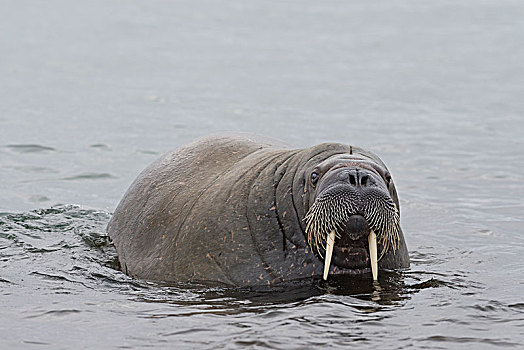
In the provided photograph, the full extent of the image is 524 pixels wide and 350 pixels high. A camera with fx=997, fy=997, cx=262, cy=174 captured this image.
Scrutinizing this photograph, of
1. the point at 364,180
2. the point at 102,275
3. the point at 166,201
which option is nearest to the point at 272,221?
the point at 364,180

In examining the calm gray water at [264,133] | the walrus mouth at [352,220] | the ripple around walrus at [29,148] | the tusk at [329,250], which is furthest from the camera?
the ripple around walrus at [29,148]

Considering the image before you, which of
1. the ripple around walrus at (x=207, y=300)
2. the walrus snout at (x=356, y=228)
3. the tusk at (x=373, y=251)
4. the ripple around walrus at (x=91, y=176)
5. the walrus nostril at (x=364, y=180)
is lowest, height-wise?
the ripple around walrus at (x=207, y=300)

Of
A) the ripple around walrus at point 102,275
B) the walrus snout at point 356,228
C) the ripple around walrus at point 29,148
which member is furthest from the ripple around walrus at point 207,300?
the ripple around walrus at point 29,148

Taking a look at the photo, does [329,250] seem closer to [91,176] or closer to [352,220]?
[352,220]

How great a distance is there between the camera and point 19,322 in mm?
7188

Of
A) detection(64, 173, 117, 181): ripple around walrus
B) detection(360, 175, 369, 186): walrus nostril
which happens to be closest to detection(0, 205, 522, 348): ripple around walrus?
detection(360, 175, 369, 186): walrus nostril

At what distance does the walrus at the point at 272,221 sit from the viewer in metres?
7.47

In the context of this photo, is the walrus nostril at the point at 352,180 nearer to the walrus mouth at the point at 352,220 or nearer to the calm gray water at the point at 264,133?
the walrus mouth at the point at 352,220

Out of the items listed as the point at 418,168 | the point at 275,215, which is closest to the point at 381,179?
the point at 275,215

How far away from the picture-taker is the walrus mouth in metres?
7.38

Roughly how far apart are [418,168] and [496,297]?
720 centimetres

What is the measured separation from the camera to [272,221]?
8.09 meters

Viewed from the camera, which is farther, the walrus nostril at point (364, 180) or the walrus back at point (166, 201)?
the walrus back at point (166, 201)

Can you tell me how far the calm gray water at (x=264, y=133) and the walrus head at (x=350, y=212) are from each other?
0.30 m
